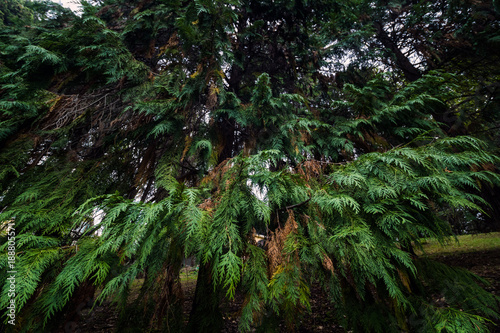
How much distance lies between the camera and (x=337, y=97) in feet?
16.2

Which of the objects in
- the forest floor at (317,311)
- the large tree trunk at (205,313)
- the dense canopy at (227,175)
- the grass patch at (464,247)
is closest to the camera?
the dense canopy at (227,175)

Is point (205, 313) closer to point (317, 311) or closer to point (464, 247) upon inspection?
point (317, 311)

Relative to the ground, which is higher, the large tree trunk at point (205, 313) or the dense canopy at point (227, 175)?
the dense canopy at point (227, 175)

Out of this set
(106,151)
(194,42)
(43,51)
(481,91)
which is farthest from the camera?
(481,91)

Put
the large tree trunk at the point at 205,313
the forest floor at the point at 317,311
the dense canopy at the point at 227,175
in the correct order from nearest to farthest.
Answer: the dense canopy at the point at 227,175
the large tree trunk at the point at 205,313
the forest floor at the point at 317,311

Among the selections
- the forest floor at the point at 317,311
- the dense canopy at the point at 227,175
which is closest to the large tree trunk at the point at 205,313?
the dense canopy at the point at 227,175

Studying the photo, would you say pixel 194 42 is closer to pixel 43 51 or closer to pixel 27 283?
pixel 43 51

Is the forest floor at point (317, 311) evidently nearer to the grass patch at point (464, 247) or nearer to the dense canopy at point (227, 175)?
the grass patch at point (464, 247)

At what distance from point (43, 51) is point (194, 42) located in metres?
1.76

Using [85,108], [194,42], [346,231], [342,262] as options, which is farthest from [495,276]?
[85,108]

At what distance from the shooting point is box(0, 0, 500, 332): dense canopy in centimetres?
150

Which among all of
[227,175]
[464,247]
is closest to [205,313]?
[227,175]

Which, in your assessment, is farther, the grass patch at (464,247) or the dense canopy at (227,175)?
the grass patch at (464,247)

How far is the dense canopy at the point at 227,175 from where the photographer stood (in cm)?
150
